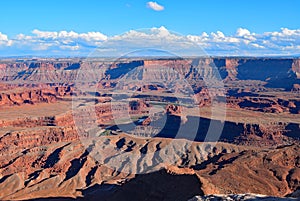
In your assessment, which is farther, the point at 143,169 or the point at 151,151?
the point at 151,151

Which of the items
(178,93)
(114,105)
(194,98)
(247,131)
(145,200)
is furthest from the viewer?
(178,93)

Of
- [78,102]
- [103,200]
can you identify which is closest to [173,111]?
[78,102]

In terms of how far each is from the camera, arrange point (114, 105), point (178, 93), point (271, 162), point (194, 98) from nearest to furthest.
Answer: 1. point (271, 162)
2. point (114, 105)
3. point (194, 98)
4. point (178, 93)

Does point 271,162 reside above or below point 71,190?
above

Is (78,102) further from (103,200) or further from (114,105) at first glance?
(103,200)

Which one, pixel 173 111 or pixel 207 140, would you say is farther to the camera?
pixel 173 111

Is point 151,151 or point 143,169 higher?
point 151,151

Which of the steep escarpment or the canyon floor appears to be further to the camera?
the canyon floor

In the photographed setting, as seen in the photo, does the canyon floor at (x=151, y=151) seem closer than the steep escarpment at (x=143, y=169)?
No

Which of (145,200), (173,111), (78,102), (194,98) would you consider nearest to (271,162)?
(145,200)

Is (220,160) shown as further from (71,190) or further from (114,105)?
(114,105)
